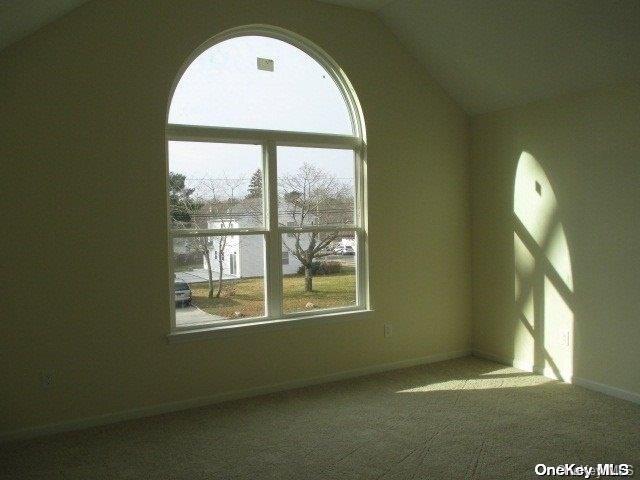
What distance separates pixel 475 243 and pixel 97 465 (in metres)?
3.73

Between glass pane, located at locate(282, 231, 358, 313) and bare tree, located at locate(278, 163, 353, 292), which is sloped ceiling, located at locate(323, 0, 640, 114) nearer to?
bare tree, located at locate(278, 163, 353, 292)

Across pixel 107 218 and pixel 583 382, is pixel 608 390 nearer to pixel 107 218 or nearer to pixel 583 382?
pixel 583 382

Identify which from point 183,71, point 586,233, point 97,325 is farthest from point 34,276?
point 586,233

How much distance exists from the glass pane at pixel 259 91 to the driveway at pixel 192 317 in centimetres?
137

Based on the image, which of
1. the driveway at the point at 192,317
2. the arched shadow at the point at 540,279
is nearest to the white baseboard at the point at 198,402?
the driveway at the point at 192,317

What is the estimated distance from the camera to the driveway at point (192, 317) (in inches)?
156

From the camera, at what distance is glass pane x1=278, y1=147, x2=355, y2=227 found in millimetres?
4391

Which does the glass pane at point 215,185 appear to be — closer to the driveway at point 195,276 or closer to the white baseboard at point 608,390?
A: the driveway at point 195,276

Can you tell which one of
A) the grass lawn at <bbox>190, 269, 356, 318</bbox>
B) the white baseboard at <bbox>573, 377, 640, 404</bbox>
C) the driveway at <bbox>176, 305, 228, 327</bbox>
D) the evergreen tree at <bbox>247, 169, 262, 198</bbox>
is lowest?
the white baseboard at <bbox>573, 377, 640, 404</bbox>

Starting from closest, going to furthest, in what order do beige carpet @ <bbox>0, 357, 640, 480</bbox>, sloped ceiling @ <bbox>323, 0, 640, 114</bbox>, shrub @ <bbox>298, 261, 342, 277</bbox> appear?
beige carpet @ <bbox>0, 357, 640, 480</bbox>
sloped ceiling @ <bbox>323, 0, 640, 114</bbox>
shrub @ <bbox>298, 261, 342, 277</bbox>

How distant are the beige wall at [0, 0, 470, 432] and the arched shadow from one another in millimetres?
1508

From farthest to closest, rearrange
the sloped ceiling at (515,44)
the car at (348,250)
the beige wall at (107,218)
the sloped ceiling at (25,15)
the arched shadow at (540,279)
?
1. the car at (348,250)
2. the arched shadow at (540,279)
3. the sloped ceiling at (515,44)
4. the beige wall at (107,218)
5. the sloped ceiling at (25,15)

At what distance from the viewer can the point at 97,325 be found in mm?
3596

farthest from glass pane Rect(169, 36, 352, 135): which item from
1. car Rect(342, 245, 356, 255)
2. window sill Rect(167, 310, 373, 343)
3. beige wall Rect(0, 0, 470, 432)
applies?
window sill Rect(167, 310, 373, 343)
